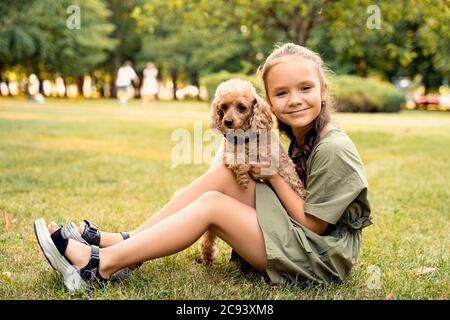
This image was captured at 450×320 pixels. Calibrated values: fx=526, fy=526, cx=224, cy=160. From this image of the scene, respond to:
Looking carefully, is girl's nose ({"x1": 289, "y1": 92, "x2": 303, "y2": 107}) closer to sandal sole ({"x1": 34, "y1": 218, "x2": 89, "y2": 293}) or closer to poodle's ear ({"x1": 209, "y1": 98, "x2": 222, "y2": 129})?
poodle's ear ({"x1": 209, "y1": 98, "x2": 222, "y2": 129})

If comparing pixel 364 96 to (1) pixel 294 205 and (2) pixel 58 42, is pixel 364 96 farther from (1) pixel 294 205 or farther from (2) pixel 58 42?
(1) pixel 294 205

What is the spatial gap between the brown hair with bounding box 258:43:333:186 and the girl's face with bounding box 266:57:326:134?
4cm

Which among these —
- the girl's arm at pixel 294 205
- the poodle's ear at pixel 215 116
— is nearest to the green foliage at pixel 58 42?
the poodle's ear at pixel 215 116

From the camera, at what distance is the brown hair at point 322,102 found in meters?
3.10

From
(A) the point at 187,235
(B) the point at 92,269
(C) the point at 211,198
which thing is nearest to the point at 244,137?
(C) the point at 211,198

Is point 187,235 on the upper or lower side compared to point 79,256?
upper

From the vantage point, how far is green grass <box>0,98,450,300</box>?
9.80 feet

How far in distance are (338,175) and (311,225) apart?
33 cm

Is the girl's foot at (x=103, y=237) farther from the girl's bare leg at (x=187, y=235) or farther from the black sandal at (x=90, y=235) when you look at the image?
the girl's bare leg at (x=187, y=235)

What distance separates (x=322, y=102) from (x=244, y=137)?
0.55 metres

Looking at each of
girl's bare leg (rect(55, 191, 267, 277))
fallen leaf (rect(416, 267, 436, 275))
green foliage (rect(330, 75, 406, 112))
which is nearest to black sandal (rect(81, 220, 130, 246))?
girl's bare leg (rect(55, 191, 267, 277))

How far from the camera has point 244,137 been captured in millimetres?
3406

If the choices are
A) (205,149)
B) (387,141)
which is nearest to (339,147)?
(205,149)
